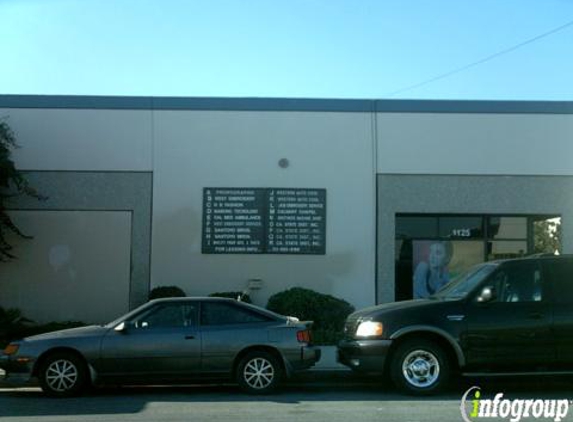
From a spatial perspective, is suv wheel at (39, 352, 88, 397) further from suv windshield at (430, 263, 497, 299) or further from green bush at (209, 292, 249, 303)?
green bush at (209, 292, 249, 303)

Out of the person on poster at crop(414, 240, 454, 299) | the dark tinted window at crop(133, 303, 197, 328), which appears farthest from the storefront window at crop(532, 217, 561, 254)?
the dark tinted window at crop(133, 303, 197, 328)

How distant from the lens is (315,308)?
16.4 meters

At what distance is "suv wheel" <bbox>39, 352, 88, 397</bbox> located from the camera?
10.4 metres

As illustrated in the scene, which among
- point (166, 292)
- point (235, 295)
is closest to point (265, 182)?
point (235, 295)

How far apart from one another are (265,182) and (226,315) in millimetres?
7392

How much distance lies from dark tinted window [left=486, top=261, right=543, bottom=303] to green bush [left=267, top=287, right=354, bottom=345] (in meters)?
6.15

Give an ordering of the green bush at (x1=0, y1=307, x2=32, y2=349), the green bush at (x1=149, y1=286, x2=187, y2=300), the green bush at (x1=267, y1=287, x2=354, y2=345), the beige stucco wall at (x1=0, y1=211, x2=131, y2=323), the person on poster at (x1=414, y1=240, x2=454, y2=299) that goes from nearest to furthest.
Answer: the green bush at (x1=0, y1=307, x2=32, y2=349) < the green bush at (x1=267, y1=287, x2=354, y2=345) < the green bush at (x1=149, y1=286, x2=187, y2=300) < the beige stucco wall at (x1=0, y1=211, x2=131, y2=323) < the person on poster at (x1=414, y1=240, x2=454, y2=299)

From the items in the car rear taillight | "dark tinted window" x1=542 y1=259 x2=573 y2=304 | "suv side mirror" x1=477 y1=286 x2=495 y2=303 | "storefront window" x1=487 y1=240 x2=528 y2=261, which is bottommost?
the car rear taillight

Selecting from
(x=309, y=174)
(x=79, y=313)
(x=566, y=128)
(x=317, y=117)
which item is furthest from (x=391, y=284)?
(x=79, y=313)

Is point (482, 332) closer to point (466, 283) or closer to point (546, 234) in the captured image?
point (466, 283)

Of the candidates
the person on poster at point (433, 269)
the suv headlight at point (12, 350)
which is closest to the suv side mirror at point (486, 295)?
the suv headlight at point (12, 350)

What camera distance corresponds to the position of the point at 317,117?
18.0 meters

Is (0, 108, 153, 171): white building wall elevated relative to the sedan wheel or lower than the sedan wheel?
elevated

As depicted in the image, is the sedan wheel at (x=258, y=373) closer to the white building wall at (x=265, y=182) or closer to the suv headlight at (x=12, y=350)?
the suv headlight at (x=12, y=350)
